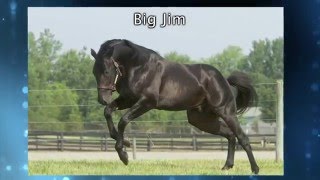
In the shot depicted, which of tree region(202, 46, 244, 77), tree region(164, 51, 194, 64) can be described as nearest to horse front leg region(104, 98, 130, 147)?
tree region(164, 51, 194, 64)

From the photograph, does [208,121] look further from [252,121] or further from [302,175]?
[302,175]

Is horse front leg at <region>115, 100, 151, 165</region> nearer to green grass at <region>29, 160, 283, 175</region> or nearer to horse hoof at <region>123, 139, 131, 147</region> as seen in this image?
horse hoof at <region>123, 139, 131, 147</region>

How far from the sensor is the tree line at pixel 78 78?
26.9 feet

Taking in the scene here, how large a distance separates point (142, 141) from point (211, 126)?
24.3 inches

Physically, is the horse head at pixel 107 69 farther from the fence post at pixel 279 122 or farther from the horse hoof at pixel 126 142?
the fence post at pixel 279 122

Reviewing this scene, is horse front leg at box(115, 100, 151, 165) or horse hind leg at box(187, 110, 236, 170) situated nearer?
horse front leg at box(115, 100, 151, 165)

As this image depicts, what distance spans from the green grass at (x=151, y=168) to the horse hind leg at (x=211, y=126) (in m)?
0.16

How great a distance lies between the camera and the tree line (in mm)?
8203

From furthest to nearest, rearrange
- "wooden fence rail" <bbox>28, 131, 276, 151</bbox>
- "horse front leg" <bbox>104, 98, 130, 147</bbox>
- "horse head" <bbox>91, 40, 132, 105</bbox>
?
"wooden fence rail" <bbox>28, 131, 276, 151</bbox>, "horse front leg" <bbox>104, 98, 130, 147</bbox>, "horse head" <bbox>91, 40, 132, 105</bbox>

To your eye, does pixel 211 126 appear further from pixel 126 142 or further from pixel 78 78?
pixel 78 78

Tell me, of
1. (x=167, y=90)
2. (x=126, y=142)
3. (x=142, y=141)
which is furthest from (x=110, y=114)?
(x=167, y=90)

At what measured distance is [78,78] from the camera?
8.27 m

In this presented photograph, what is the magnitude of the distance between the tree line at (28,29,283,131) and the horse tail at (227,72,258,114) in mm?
46

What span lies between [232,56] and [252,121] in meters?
0.61
